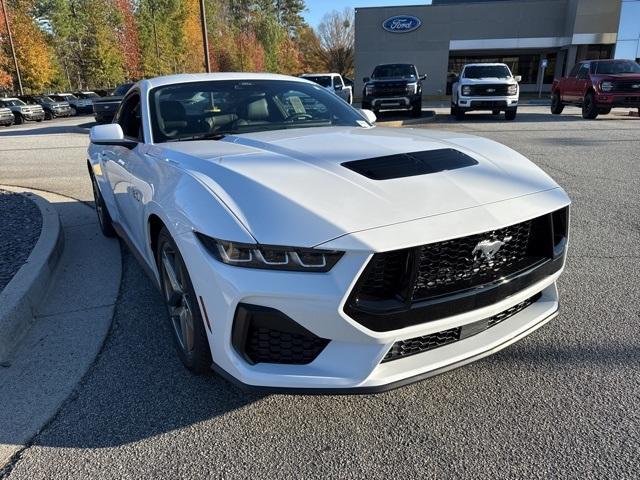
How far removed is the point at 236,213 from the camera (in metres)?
2.02

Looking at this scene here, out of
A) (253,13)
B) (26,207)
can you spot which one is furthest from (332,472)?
(253,13)

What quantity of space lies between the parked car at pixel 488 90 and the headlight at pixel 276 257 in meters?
16.3

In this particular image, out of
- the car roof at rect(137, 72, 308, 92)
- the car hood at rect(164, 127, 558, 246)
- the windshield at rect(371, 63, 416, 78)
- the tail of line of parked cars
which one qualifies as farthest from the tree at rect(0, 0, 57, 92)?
the car hood at rect(164, 127, 558, 246)

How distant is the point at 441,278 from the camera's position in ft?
6.66

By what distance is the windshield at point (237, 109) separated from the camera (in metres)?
3.41

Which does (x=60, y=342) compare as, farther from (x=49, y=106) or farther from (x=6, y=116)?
(x=49, y=106)

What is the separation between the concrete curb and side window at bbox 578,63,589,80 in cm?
1695

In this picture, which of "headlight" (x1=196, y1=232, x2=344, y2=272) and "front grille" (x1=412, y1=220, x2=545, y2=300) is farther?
"front grille" (x1=412, y1=220, x2=545, y2=300)

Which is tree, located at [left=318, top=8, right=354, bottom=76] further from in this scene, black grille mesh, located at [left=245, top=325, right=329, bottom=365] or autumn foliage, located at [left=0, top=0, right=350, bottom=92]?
black grille mesh, located at [left=245, top=325, right=329, bottom=365]

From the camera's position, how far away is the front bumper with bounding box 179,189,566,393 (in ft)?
6.09

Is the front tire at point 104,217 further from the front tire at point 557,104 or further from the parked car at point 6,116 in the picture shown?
the parked car at point 6,116

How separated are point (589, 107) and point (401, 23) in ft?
67.0

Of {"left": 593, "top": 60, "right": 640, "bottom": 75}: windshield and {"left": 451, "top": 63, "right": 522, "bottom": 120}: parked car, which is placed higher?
{"left": 593, "top": 60, "right": 640, "bottom": 75}: windshield

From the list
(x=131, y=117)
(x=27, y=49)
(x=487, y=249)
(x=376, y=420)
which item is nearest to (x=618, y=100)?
(x=131, y=117)
